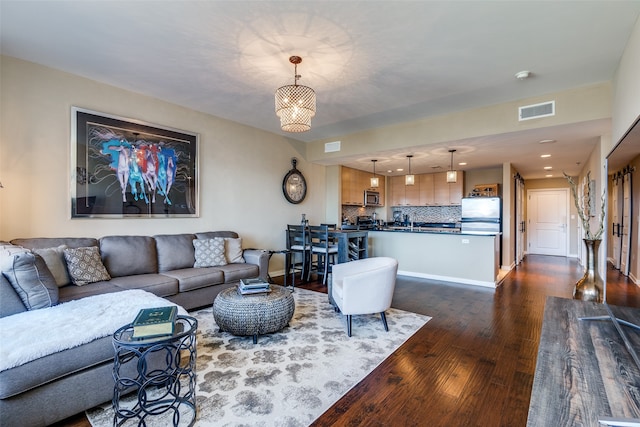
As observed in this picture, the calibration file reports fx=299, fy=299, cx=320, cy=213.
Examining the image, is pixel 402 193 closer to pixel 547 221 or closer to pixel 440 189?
pixel 440 189

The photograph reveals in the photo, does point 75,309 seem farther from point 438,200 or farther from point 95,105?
point 438,200

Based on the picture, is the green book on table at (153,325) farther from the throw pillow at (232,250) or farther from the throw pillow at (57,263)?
the throw pillow at (232,250)

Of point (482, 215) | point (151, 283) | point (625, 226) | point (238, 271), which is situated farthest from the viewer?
point (482, 215)

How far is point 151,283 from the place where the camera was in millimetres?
3273

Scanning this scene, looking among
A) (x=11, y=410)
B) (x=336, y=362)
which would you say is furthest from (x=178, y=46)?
(x=336, y=362)

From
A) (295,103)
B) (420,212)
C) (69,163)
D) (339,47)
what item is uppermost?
(339,47)

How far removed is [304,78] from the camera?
3453mm

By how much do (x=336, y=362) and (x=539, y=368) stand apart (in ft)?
5.45

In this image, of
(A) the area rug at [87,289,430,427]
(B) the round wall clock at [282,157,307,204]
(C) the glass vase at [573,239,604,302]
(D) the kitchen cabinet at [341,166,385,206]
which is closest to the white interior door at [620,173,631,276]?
(C) the glass vase at [573,239,604,302]

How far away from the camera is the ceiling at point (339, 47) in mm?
2311

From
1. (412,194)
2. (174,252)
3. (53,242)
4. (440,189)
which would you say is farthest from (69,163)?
(440,189)

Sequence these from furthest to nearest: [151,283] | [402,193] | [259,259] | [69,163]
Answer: [402,193]
[259,259]
[69,163]
[151,283]

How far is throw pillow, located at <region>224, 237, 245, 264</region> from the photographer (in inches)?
173

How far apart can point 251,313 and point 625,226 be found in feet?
8.54
